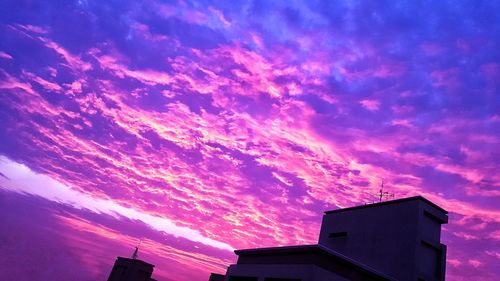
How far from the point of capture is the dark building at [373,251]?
62.8 feet

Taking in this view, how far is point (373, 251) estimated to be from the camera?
1027 inches

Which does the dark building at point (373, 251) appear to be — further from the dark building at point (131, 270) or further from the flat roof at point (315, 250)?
the dark building at point (131, 270)

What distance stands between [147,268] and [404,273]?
1625 inches

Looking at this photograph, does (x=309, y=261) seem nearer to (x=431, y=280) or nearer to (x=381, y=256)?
(x=381, y=256)

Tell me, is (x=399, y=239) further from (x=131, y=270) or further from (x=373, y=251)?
(x=131, y=270)

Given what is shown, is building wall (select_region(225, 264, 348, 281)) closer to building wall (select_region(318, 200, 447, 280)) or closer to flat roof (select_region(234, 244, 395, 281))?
flat roof (select_region(234, 244, 395, 281))

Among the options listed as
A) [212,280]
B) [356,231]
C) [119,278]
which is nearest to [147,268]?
[119,278]

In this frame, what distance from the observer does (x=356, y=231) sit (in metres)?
28.2

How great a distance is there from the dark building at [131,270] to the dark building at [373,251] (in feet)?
106

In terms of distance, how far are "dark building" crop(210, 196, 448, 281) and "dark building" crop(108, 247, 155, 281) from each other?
106ft

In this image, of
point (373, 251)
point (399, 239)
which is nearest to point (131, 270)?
point (373, 251)

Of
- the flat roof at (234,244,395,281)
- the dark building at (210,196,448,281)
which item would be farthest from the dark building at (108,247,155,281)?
the flat roof at (234,244,395,281)

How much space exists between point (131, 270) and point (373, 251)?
38799 mm

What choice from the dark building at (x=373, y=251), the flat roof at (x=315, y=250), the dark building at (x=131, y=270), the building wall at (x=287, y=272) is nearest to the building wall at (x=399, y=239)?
Result: the dark building at (x=373, y=251)
